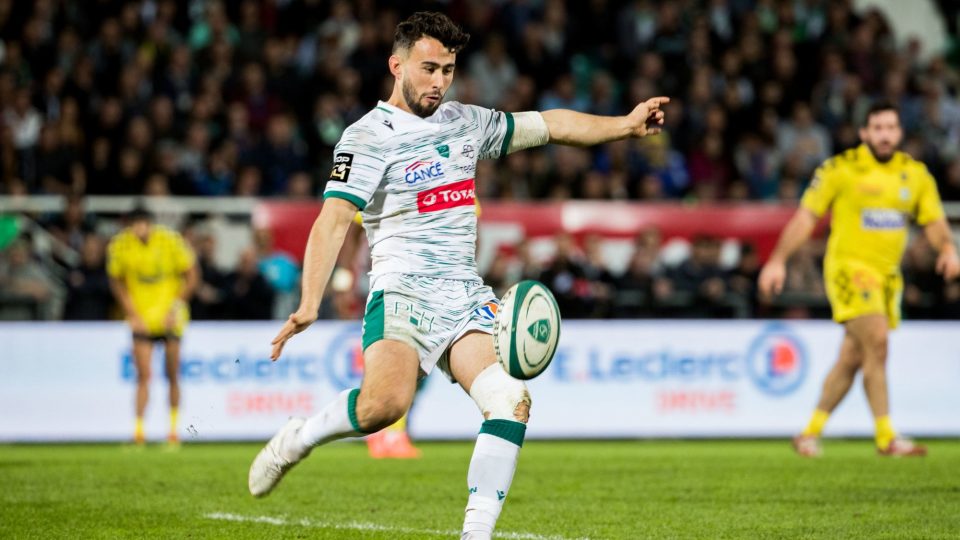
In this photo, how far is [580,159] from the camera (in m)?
18.3

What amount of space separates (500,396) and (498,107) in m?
13.5

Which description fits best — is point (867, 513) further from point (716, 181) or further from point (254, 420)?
point (716, 181)

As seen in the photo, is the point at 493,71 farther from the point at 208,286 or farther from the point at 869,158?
the point at 869,158

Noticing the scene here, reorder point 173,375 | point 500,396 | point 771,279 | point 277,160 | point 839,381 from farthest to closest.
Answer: point 277,160
point 173,375
point 839,381
point 771,279
point 500,396

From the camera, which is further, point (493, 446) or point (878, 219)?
point (878, 219)

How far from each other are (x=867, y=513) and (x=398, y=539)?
101 inches

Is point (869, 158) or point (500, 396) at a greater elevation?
point (869, 158)

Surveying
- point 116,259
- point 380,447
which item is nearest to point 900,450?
point 380,447

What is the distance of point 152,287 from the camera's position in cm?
1459

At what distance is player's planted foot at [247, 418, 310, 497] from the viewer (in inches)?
250

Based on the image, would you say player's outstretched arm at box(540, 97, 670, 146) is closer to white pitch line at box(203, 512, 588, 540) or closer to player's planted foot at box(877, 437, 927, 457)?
white pitch line at box(203, 512, 588, 540)

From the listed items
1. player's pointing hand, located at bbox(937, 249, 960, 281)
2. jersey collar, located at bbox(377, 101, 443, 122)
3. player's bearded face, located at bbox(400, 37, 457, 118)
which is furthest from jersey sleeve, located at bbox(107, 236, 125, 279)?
player's bearded face, located at bbox(400, 37, 457, 118)

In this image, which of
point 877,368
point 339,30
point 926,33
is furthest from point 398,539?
point 926,33


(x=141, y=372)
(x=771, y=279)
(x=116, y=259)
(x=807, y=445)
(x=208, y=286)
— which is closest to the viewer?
(x=771, y=279)
